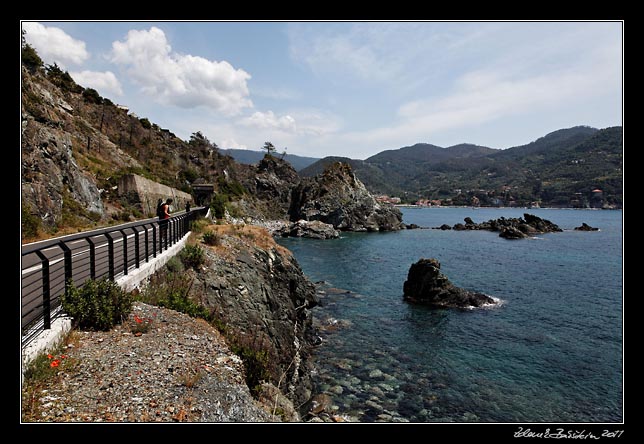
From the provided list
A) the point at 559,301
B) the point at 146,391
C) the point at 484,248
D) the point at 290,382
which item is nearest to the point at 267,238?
the point at 290,382

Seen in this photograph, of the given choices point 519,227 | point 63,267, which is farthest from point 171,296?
point 519,227

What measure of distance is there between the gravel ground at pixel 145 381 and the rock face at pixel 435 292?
27.8 m

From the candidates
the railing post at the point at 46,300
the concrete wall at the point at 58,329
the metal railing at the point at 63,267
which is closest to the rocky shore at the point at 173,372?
the concrete wall at the point at 58,329

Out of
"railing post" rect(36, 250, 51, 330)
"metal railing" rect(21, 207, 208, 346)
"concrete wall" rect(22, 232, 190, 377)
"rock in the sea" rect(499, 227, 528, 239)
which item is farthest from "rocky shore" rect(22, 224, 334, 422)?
"rock in the sea" rect(499, 227, 528, 239)

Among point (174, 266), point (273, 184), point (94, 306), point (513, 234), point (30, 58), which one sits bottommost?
point (513, 234)

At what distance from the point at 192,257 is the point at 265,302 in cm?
471

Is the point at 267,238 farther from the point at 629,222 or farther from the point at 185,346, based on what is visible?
the point at 629,222

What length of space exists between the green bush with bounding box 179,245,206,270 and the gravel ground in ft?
22.3

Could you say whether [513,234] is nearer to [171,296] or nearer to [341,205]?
[341,205]

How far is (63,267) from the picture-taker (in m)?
9.05

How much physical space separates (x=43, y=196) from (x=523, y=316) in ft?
123

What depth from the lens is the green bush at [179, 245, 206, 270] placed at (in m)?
16.5

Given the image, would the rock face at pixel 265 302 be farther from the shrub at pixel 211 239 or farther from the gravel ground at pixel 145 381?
the gravel ground at pixel 145 381

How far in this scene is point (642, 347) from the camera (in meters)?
5.94
